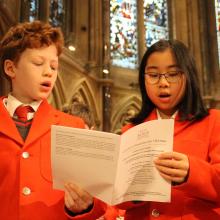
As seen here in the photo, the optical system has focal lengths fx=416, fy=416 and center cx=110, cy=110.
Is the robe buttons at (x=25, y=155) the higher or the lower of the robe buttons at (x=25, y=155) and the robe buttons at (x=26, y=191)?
the higher

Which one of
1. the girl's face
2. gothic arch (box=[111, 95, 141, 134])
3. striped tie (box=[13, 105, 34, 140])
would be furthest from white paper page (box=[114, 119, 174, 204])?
gothic arch (box=[111, 95, 141, 134])

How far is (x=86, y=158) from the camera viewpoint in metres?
1.46

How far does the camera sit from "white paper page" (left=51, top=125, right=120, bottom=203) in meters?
1.44

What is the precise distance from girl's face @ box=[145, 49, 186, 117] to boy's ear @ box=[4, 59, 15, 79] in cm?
62

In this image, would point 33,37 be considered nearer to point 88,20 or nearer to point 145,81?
point 145,81

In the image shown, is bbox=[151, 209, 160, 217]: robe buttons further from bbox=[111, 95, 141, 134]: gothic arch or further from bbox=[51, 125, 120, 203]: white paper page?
bbox=[111, 95, 141, 134]: gothic arch

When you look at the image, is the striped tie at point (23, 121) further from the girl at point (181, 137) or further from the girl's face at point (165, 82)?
the girl's face at point (165, 82)

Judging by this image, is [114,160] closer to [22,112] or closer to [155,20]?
[22,112]

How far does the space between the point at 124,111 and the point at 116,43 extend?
Answer: 6.66ft

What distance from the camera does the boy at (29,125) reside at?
1.62 m

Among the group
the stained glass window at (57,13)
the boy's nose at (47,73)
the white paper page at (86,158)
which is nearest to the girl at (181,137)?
the white paper page at (86,158)

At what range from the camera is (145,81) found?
5.56 feet

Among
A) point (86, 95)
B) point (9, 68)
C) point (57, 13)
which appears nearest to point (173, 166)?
point (9, 68)

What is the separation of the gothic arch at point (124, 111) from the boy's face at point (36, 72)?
900 centimetres
